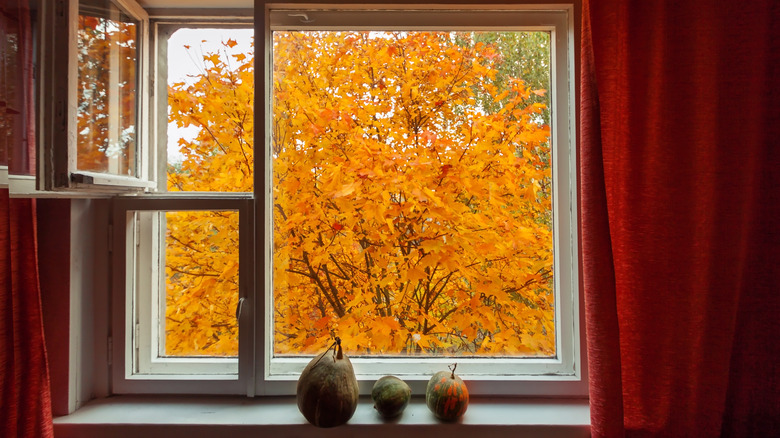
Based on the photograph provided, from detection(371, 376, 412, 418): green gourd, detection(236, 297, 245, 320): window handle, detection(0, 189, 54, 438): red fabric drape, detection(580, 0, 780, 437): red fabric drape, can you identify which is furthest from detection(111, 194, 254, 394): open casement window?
detection(580, 0, 780, 437): red fabric drape

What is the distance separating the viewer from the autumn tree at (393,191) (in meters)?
1.16

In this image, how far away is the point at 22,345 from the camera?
898mm

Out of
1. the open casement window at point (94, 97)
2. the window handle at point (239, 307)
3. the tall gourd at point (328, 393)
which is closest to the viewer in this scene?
the open casement window at point (94, 97)

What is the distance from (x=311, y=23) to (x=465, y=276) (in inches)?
36.3

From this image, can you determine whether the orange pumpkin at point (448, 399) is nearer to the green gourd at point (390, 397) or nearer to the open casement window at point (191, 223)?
the green gourd at point (390, 397)

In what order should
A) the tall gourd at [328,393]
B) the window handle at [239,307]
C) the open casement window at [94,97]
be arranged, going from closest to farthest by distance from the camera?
the open casement window at [94,97] → the tall gourd at [328,393] → the window handle at [239,307]

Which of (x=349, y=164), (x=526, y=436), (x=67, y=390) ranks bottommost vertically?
(x=526, y=436)

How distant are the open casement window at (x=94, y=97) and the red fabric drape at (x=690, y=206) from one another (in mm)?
1186

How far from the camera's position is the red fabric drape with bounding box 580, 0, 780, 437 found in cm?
88

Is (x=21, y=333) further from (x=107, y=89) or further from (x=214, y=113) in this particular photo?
(x=214, y=113)

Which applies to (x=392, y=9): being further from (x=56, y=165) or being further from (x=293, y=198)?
(x=56, y=165)

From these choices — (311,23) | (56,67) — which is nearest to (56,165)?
(56,67)

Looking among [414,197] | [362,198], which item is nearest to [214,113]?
[362,198]

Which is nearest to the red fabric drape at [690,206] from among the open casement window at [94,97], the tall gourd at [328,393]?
the tall gourd at [328,393]
